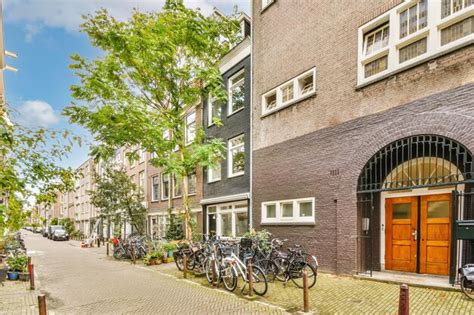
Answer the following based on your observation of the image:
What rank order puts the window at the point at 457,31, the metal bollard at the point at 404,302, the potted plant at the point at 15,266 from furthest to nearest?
1. the potted plant at the point at 15,266
2. the window at the point at 457,31
3. the metal bollard at the point at 404,302

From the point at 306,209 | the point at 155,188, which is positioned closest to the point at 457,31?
the point at 306,209

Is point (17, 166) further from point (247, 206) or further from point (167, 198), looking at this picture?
point (167, 198)

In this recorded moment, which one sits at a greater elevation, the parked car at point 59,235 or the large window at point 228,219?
the large window at point 228,219

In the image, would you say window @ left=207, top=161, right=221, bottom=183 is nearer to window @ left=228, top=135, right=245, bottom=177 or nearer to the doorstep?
window @ left=228, top=135, right=245, bottom=177

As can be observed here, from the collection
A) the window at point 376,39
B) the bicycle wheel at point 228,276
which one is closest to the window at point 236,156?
the bicycle wheel at point 228,276

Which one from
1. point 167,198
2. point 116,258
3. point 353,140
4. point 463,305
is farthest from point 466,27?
point 167,198

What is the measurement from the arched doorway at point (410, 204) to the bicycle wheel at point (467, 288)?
1701 millimetres

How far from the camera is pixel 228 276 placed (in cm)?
887

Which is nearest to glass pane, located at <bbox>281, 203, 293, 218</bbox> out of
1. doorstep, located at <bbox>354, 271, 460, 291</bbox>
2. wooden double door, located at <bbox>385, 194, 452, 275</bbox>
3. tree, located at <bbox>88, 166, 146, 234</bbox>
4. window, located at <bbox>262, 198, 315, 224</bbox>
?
window, located at <bbox>262, 198, 315, 224</bbox>

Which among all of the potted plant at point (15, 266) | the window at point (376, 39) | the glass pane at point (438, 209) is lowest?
the potted plant at point (15, 266)

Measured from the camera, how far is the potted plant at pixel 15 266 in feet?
38.1

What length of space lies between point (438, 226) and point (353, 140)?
3.21m

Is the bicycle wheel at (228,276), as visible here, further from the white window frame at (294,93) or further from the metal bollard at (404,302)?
the white window frame at (294,93)

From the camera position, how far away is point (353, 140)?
32.0 ft
